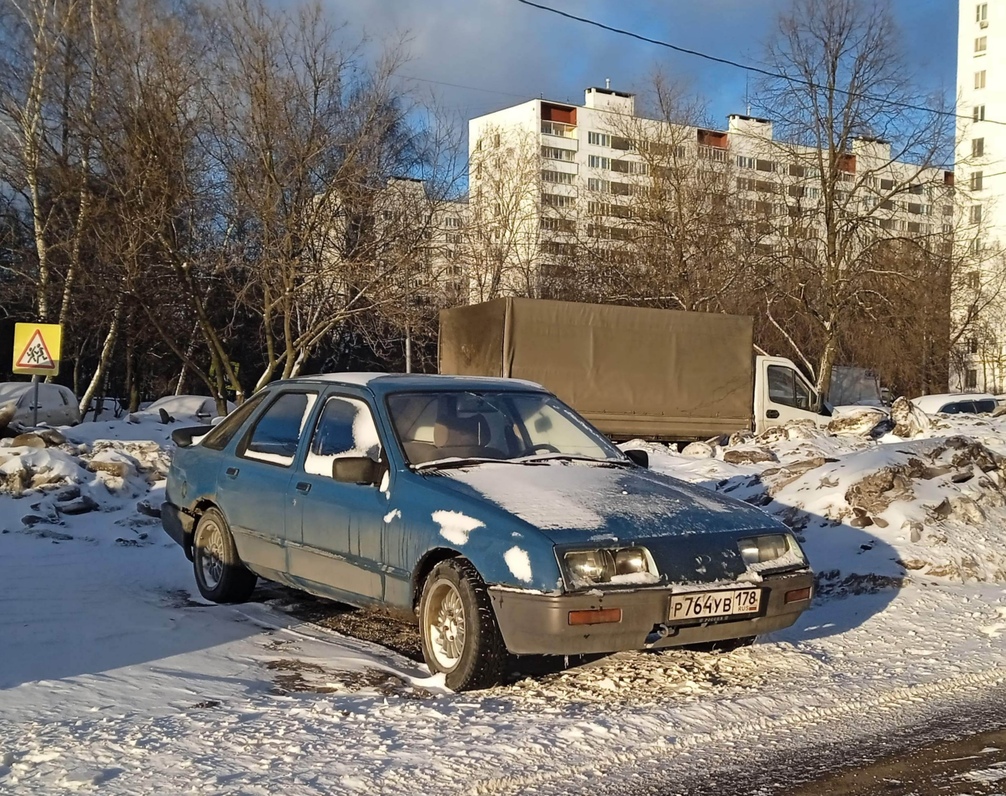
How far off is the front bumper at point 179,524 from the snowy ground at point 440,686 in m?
0.36

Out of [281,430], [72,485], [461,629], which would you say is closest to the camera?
[461,629]

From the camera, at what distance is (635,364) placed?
19.1 meters

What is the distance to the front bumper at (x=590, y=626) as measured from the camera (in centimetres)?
480

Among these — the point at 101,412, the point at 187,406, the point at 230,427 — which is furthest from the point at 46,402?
the point at 230,427

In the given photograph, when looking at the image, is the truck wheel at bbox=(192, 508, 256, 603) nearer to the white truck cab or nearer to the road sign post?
the road sign post

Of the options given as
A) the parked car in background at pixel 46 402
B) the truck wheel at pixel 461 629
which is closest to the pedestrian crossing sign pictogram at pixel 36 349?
the parked car in background at pixel 46 402

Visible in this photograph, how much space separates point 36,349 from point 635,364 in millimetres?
9731

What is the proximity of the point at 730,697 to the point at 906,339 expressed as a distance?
112ft

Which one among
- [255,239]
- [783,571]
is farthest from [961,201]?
[783,571]

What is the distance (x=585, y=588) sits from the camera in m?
4.86

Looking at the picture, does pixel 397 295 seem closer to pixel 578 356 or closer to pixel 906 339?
pixel 578 356

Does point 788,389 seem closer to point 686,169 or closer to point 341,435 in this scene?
point 341,435

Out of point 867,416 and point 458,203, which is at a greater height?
point 458,203

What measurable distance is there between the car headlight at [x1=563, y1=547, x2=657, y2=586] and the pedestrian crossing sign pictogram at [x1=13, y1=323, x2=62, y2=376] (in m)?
12.8
